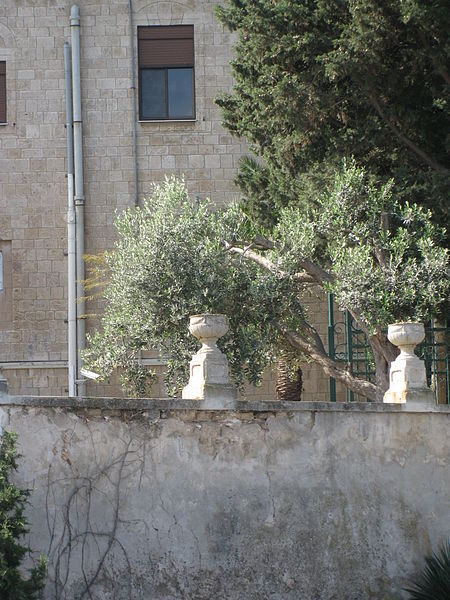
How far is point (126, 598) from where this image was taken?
31.7ft

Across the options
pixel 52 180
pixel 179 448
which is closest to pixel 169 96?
pixel 52 180

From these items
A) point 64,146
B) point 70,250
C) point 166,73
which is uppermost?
point 166,73

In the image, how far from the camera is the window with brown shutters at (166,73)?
1930 centimetres

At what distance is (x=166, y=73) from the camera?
63.5 feet

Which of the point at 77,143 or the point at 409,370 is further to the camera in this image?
the point at 77,143

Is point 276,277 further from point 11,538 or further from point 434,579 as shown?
point 11,538

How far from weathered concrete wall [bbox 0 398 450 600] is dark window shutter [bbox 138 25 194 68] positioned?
10405 mm

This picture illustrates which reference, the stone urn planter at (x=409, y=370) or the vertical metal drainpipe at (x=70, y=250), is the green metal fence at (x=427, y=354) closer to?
the stone urn planter at (x=409, y=370)

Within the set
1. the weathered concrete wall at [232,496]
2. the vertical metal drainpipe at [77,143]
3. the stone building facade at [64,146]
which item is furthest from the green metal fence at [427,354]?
the vertical metal drainpipe at [77,143]

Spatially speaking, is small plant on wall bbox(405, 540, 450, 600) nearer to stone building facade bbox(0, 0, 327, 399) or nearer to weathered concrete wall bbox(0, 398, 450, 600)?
weathered concrete wall bbox(0, 398, 450, 600)

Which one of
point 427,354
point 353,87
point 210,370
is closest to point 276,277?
point 427,354

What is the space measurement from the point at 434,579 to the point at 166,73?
1155cm

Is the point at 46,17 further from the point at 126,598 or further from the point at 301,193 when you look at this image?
the point at 126,598

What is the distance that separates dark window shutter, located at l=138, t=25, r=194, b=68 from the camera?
1928 centimetres
